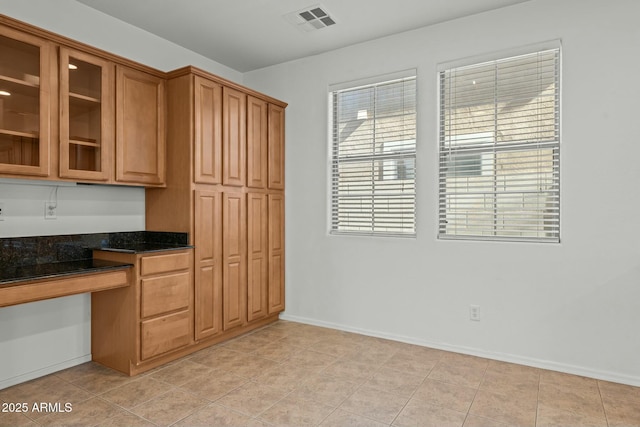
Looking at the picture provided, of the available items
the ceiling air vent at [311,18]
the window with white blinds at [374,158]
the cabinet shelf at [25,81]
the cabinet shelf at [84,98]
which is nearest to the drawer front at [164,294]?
the cabinet shelf at [84,98]

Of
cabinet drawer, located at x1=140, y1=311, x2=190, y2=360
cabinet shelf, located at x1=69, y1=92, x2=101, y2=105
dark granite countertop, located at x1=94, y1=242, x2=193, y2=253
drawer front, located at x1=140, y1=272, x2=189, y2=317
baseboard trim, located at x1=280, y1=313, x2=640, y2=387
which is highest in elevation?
cabinet shelf, located at x1=69, y1=92, x2=101, y2=105

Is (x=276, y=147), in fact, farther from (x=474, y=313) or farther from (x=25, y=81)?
(x=474, y=313)

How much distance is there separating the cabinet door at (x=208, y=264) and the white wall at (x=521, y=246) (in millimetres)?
1031

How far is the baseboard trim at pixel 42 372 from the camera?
2.62 m

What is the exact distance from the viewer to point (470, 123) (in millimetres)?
3314

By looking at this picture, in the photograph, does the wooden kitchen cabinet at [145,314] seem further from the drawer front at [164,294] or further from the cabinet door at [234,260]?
the cabinet door at [234,260]

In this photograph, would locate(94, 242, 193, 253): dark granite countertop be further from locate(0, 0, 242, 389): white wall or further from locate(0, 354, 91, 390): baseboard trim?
locate(0, 354, 91, 390): baseboard trim

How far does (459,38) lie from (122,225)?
326 cm

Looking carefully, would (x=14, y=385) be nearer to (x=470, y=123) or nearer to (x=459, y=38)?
(x=470, y=123)

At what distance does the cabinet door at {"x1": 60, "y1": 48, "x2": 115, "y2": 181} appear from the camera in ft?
8.61

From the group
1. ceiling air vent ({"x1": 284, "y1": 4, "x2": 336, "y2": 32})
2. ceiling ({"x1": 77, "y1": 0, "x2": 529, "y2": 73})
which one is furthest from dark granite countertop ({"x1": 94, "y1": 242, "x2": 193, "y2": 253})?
ceiling air vent ({"x1": 284, "y1": 4, "x2": 336, "y2": 32})

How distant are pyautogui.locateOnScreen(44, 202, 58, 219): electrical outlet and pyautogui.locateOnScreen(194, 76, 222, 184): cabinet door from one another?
39.8 inches

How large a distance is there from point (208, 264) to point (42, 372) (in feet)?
4.47

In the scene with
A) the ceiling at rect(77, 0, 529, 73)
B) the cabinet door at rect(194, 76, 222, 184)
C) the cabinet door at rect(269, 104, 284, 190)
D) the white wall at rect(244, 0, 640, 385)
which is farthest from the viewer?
the cabinet door at rect(269, 104, 284, 190)
